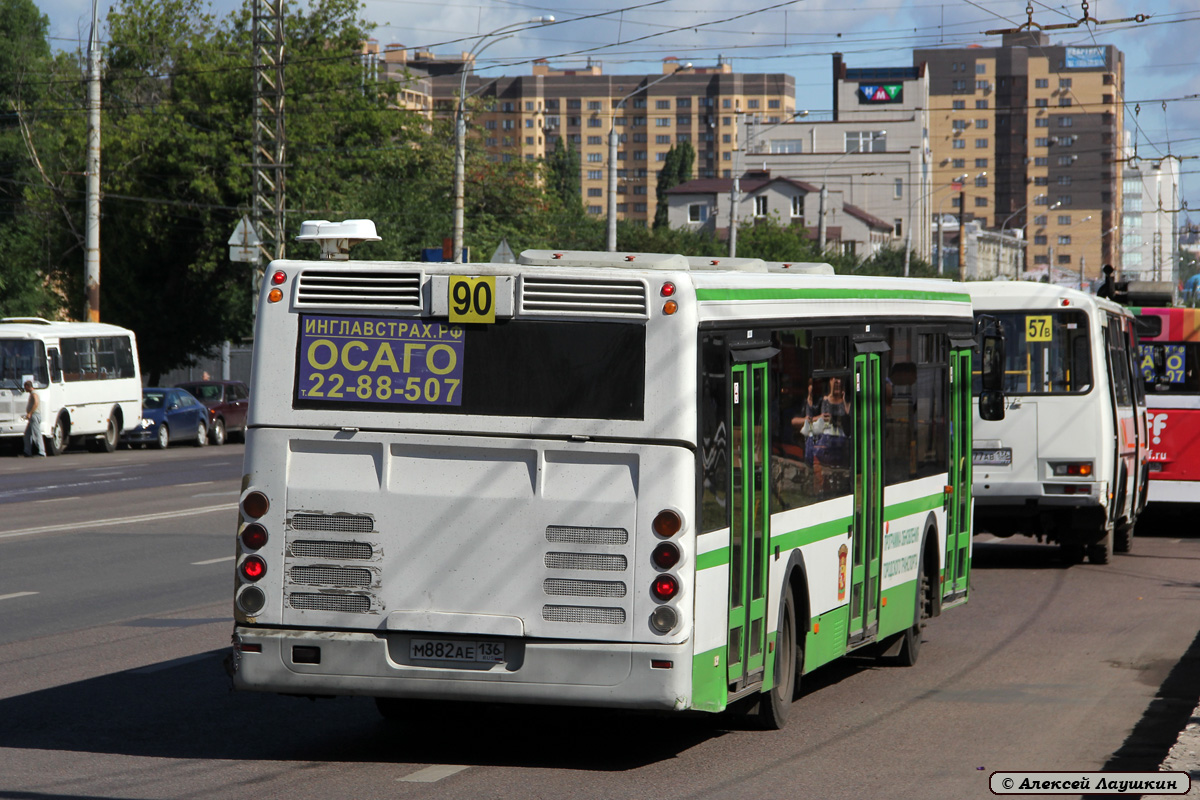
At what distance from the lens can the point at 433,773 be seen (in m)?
7.51

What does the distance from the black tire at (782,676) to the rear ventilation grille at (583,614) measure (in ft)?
4.69

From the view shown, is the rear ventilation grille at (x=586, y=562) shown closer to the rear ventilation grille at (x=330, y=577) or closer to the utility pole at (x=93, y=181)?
the rear ventilation grille at (x=330, y=577)

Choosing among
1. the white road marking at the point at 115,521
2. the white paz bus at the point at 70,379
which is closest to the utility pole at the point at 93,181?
the white paz bus at the point at 70,379

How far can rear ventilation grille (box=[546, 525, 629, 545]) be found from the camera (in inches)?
291

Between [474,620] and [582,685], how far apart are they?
557 millimetres

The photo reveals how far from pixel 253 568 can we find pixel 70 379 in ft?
106

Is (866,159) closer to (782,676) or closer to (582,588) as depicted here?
(782,676)

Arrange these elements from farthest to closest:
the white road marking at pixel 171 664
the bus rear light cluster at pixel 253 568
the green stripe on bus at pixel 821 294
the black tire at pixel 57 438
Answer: the black tire at pixel 57 438
the white road marking at pixel 171 664
the green stripe on bus at pixel 821 294
the bus rear light cluster at pixel 253 568

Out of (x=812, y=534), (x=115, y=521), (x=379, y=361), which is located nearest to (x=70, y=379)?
(x=115, y=521)

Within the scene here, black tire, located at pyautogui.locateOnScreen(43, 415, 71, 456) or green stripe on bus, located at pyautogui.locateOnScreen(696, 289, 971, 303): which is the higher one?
green stripe on bus, located at pyautogui.locateOnScreen(696, 289, 971, 303)

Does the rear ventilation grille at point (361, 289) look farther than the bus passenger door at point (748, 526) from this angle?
No

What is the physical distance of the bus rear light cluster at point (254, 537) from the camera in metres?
7.73

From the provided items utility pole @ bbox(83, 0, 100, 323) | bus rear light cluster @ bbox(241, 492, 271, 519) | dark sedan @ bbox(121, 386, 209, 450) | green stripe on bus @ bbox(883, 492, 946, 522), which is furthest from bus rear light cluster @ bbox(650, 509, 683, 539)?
utility pole @ bbox(83, 0, 100, 323)

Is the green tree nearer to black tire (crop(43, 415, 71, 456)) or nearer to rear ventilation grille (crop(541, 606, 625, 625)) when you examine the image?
black tire (crop(43, 415, 71, 456))
